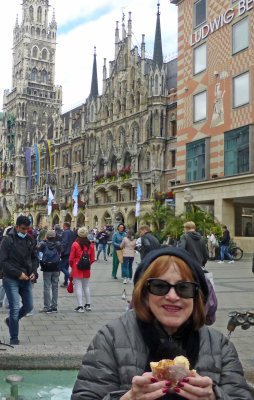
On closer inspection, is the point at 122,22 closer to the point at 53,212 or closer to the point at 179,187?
the point at 53,212

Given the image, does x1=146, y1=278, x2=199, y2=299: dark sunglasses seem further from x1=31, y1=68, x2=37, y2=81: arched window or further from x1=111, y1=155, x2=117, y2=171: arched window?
x1=31, y1=68, x2=37, y2=81: arched window

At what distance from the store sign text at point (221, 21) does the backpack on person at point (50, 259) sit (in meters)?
20.0

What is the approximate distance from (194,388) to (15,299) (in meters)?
4.99

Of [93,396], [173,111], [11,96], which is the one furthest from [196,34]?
[11,96]

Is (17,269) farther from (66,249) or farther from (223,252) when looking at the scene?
(223,252)

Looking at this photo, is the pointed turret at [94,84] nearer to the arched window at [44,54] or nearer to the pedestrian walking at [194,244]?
the arched window at [44,54]

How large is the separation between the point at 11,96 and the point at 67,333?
254 ft

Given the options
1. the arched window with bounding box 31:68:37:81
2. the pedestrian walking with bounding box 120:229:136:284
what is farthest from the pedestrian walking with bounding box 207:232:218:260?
the arched window with bounding box 31:68:37:81

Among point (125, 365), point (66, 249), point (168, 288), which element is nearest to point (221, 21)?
point (66, 249)

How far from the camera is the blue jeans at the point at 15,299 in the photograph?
643 centimetres

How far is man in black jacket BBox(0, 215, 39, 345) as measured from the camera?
6461 millimetres

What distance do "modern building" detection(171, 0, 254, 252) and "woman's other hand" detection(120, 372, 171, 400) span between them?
2213cm

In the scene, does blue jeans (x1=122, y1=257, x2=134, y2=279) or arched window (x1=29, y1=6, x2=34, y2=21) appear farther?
arched window (x1=29, y1=6, x2=34, y2=21)

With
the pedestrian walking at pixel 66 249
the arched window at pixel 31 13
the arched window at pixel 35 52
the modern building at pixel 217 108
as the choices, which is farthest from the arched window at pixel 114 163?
the arched window at pixel 31 13
